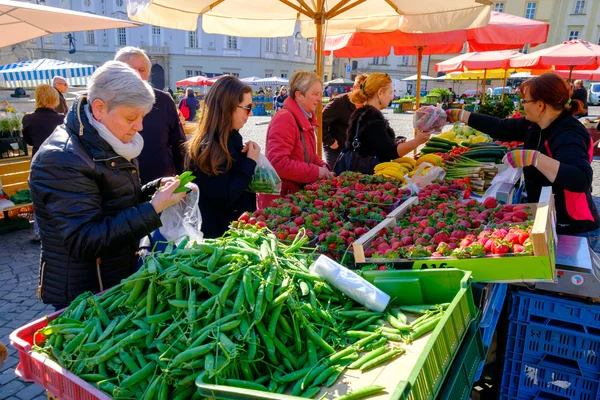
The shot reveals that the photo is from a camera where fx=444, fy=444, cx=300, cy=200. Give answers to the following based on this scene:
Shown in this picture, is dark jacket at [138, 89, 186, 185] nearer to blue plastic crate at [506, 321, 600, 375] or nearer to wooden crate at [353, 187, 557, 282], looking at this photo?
wooden crate at [353, 187, 557, 282]

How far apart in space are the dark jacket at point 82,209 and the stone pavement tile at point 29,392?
5.24 ft

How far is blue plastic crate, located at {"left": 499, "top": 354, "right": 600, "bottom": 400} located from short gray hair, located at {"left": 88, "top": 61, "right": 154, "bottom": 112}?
2667 millimetres

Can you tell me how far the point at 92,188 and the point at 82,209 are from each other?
11 centimetres

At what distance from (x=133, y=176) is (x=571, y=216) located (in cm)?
317

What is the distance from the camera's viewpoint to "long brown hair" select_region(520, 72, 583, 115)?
11.3ft

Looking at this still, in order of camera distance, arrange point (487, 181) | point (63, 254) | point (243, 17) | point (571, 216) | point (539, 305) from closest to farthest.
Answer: point (63, 254), point (539, 305), point (571, 216), point (487, 181), point (243, 17)

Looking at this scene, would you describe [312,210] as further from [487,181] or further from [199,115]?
[487,181]

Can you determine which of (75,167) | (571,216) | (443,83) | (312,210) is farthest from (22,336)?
(443,83)

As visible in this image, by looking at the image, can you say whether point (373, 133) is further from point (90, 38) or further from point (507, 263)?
point (90, 38)

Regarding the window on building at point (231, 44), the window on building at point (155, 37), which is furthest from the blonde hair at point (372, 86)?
the window on building at point (155, 37)

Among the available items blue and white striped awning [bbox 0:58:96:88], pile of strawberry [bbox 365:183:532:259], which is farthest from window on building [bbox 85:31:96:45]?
pile of strawberry [bbox 365:183:532:259]

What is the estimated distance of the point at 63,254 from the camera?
225cm

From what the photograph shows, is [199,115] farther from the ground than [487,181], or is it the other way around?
[199,115]

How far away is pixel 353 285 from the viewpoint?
7.00 feet
